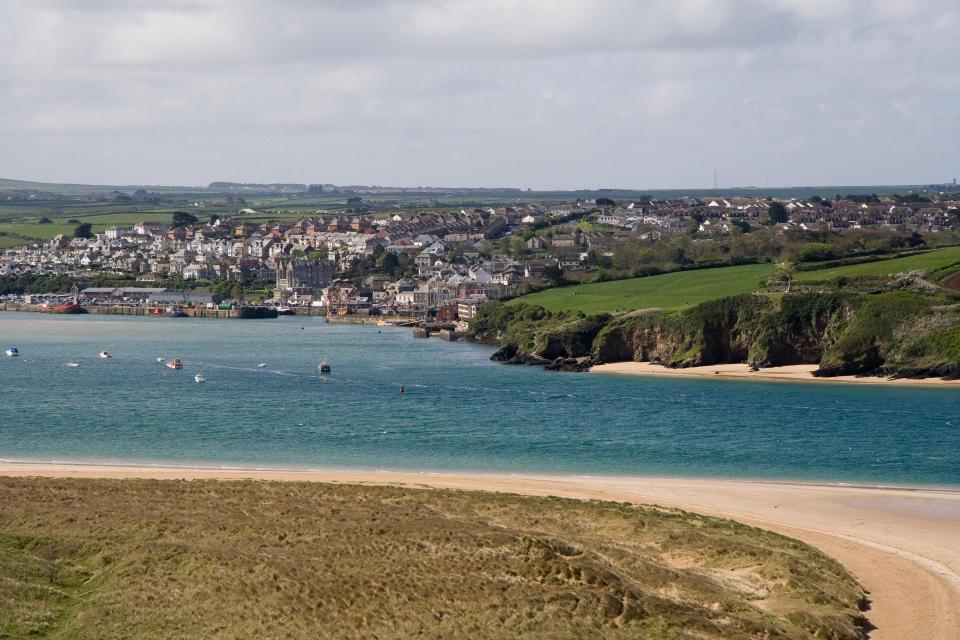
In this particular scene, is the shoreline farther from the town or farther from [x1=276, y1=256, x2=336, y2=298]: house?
[x1=276, y1=256, x2=336, y2=298]: house

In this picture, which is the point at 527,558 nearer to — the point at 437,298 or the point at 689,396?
the point at 689,396

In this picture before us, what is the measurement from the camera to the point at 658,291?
97.1 m

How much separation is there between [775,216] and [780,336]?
4622 inches

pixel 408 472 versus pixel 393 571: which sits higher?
pixel 393 571

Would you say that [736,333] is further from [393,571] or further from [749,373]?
[393,571]

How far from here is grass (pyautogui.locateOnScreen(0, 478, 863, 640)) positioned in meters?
22.8

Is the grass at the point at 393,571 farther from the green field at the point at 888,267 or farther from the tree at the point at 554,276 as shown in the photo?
the tree at the point at 554,276

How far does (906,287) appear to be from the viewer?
77500 millimetres

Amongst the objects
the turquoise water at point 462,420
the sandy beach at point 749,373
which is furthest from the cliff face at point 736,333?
→ the turquoise water at point 462,420

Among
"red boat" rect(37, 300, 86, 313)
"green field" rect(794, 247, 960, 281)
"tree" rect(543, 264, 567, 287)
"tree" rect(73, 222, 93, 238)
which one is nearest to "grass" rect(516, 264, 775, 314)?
"green field" rect(794, 247, 960, 281)

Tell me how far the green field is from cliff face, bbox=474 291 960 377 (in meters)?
11.4

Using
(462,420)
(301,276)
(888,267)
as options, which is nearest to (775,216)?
(301,276)

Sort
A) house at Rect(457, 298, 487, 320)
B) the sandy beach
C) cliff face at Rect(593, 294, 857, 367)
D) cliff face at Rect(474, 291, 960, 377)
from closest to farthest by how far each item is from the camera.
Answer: the sandy beach, cliff face at Rect(474, 291, 960, 377), cliff face at Rect(593, 294, 857, 367), house at Rect(457, 298, 487, 320)

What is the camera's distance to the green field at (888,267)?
85.9 m
